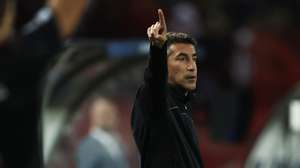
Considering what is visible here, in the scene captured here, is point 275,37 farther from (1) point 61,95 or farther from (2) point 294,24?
(1) point 61,95

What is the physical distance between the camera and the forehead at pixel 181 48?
577 cm

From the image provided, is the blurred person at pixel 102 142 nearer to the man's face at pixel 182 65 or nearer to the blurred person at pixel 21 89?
the blurred person at pixel 21 89

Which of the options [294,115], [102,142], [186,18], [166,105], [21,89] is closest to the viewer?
[166,105]

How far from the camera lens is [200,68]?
1307cm

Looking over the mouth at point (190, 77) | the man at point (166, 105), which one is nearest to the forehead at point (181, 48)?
the man at point (166, 105)

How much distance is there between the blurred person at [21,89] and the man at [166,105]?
0.83m

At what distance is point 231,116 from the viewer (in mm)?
10969

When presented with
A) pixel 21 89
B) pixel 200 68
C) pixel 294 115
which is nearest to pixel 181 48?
pixel 21 89

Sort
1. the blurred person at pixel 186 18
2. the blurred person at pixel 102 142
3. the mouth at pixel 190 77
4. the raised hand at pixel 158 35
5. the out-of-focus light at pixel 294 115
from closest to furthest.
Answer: the raised hand at pixel 158 35
the mouth at pixel 190 77
the blurred person at pixel 102 142
the out-of-focus light at pixel 294 115
the blurred person at pixel 186 18

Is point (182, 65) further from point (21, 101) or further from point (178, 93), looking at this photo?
point (21, 101)

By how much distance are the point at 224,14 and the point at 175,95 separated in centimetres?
799

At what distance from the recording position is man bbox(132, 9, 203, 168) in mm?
5492

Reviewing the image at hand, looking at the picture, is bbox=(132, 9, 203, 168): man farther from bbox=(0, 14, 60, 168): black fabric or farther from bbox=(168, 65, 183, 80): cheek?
bbox=(0, 14, 60, 168): black fabric

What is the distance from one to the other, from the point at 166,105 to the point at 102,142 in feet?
11.6
